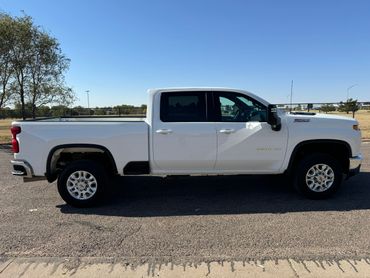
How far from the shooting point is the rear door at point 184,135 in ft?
20.4

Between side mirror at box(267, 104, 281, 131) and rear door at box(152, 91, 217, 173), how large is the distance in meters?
0.92

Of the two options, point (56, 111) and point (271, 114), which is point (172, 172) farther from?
point (56, 111)

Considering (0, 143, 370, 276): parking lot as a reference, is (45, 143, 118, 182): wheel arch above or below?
above

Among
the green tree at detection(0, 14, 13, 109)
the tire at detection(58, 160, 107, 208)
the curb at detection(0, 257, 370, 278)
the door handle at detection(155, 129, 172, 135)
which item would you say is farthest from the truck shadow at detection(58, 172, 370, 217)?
the green tree at detection(0, 14, 13, 109)

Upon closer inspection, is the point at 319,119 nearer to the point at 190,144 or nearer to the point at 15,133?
the point at 190,144

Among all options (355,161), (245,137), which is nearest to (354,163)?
(355,161)

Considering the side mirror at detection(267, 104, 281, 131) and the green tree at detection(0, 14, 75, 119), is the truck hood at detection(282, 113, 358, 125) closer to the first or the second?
the side mirror at detection(267, 104, 281, 131)

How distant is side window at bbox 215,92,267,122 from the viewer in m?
6.41

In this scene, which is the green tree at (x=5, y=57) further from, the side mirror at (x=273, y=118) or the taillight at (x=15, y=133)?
the side mirror at (x=273, y=118)

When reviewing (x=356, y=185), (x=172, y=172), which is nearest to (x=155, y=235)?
(x=172, y=172)

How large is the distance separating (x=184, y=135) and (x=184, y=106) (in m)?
0.52

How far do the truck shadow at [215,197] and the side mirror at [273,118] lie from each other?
121cm

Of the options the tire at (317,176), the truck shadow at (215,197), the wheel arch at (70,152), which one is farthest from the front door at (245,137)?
the wheel arch at (70,152)

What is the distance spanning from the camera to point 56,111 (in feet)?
66.3
